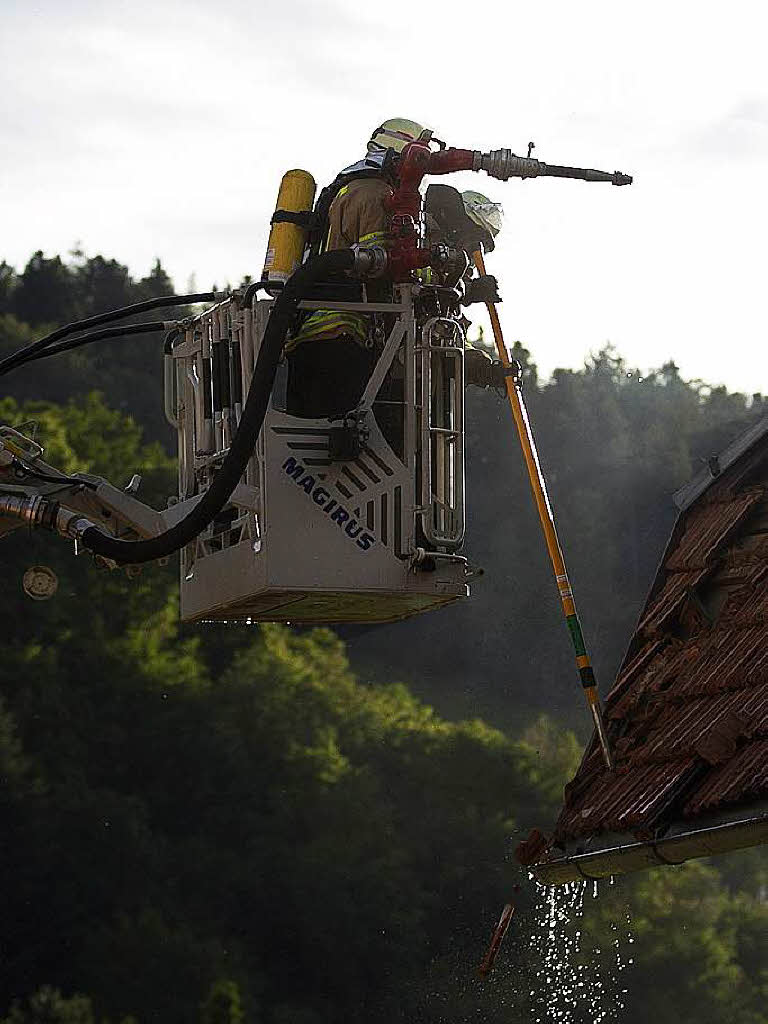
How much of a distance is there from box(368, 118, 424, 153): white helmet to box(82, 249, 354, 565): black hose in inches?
34.2

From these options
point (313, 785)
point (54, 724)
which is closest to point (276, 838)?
point (313, 785)

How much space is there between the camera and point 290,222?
9289 mm

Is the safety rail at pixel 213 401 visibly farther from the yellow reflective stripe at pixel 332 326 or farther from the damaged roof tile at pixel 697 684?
the damaged roof tile at pixel 697 684

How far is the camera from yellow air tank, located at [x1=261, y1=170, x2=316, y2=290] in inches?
363

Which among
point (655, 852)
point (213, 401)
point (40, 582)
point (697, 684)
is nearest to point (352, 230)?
point (213, 401)

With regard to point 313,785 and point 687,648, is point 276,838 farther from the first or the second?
point 687,648

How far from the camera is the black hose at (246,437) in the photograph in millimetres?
8453

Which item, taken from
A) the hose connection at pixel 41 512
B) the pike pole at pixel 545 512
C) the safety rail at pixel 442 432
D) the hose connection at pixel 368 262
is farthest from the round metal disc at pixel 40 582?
the pike pole at pixel 545 512

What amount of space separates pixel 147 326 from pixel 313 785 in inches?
1755

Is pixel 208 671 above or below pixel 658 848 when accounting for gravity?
above

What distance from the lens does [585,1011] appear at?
5100cm

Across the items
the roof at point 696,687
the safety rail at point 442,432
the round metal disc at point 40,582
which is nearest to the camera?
the roof at point 696,687

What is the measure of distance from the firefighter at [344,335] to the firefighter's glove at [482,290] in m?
0.59

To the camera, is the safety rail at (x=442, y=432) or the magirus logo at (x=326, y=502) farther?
the safety rail at (x=442, y=432)
